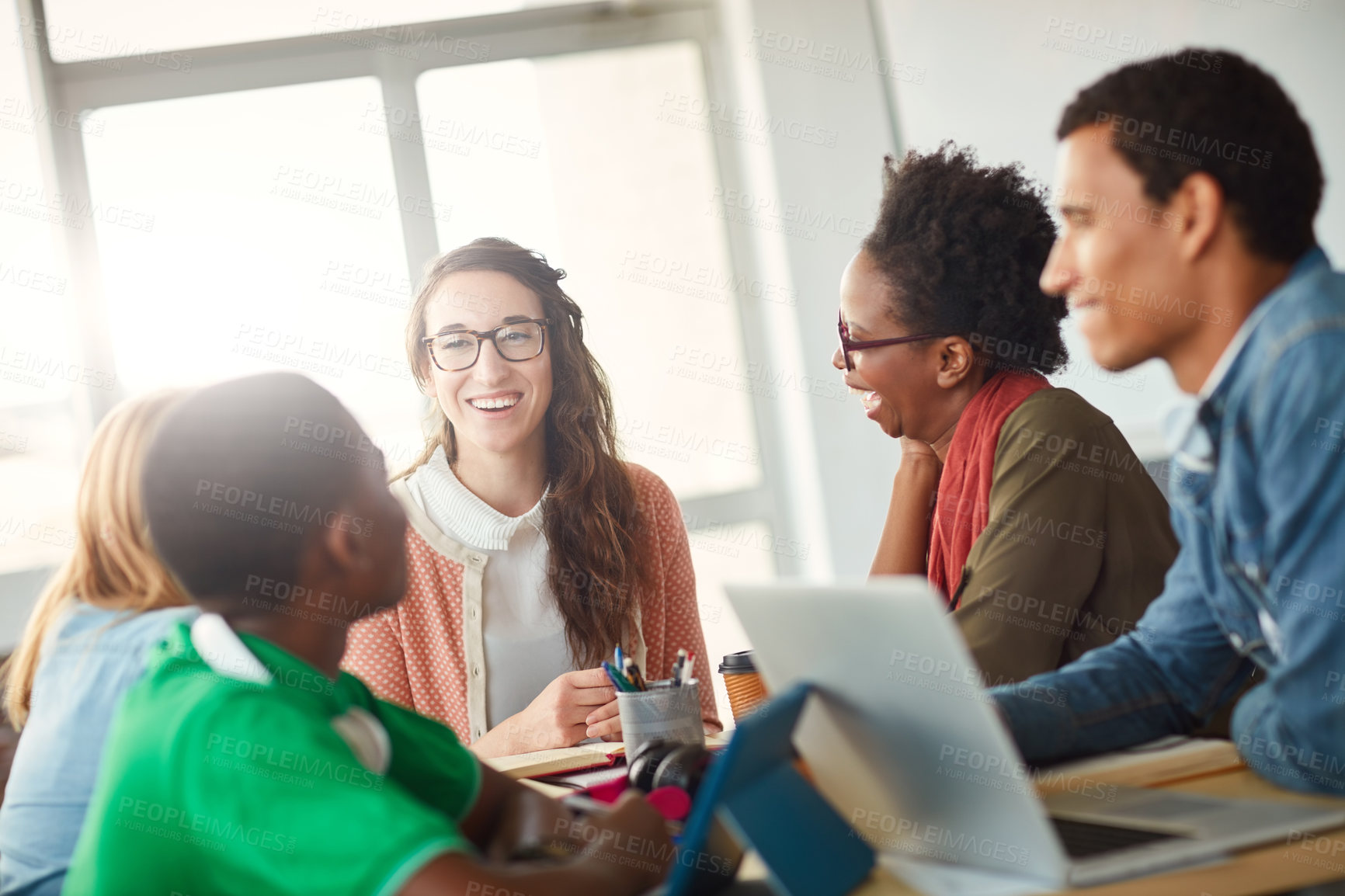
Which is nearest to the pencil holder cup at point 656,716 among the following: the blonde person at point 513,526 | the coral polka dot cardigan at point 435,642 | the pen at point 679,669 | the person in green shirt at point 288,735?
the pen at point 679,669

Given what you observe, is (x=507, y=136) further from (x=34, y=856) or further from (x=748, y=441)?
(x=34, y=856)

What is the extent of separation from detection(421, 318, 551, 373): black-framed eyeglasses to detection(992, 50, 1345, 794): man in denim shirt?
4.47 feet

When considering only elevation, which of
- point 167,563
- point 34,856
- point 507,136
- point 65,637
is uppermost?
point 507,136

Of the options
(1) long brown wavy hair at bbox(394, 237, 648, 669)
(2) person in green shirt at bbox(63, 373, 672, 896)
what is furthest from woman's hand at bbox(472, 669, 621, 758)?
(2) person in green shirt at bbox(63, 373, 672, 896)

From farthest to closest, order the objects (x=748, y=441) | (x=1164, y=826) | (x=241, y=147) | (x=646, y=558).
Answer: (x=748, y=441), (x=241, y=147), (x=646, y=558), (x=1164, y=826)

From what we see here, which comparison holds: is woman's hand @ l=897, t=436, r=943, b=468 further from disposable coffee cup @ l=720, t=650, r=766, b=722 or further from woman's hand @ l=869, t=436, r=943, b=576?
disposable coffee cup @ l=720, t=650, r=766, b=722

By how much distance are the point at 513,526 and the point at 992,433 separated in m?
0.97

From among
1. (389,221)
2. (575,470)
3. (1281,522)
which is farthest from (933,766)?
(389,221)

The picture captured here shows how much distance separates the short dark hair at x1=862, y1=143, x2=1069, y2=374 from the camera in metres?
1.85

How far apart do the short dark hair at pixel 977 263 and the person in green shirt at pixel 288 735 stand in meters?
1.12

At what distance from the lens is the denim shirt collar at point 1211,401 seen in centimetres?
90

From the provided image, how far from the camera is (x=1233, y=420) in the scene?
90 cm

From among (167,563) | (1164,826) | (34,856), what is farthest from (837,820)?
(34,856)

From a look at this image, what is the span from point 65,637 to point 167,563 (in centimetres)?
53
